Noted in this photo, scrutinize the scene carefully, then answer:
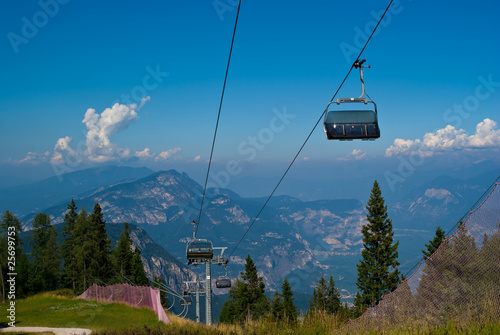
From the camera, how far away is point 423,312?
31.9 feet

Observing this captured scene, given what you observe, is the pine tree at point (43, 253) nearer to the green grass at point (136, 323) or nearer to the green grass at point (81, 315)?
the green grass at point (136, 323)

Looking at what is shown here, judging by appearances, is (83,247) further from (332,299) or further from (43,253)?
Result: (332,299)

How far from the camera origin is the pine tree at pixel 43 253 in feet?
234

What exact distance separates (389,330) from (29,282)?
79.3m

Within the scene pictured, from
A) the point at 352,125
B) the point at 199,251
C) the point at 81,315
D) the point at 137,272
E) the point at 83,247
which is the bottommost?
the point at 137,272

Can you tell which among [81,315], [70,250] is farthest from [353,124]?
[70,250]

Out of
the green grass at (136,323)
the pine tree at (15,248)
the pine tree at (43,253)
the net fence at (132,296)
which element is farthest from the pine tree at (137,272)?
the net fence at (132,296)

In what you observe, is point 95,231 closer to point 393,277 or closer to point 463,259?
point 393,277

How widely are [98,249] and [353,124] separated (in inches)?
2408

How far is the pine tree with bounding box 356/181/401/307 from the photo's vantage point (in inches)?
2130

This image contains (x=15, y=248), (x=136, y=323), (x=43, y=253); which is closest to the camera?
(x=136, y=323)

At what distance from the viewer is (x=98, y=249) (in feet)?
205

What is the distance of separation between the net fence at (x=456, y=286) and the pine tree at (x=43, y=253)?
73393 mm

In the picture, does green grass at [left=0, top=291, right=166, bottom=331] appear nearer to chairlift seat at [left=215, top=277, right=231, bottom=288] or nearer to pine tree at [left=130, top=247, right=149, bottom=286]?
chairlift seat at [left=215, top=277, right=231, bottom=288]
